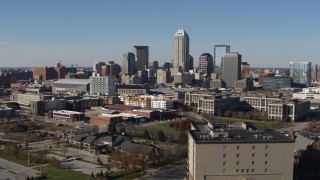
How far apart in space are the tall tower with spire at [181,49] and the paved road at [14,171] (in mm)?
75547

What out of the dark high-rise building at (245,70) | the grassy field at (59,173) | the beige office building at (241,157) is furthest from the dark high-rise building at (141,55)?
the beige office building at (241,157)

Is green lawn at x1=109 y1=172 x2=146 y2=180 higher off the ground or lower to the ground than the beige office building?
lower

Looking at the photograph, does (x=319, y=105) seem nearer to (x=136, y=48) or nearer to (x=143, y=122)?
(x=143, y=122)

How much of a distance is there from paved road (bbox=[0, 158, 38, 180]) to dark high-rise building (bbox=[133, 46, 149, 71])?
77.1 m

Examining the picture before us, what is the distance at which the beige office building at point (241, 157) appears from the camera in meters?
14.3

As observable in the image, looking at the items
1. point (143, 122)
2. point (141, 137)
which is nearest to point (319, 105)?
point (143, 122)

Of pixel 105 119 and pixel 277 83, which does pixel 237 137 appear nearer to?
pixel 105 119

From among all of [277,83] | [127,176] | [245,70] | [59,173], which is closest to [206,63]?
[245,70]

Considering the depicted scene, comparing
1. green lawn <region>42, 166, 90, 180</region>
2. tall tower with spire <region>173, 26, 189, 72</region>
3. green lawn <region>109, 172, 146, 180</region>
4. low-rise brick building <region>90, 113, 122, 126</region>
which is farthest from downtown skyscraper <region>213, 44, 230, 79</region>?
green lawn <region>42, 166, 90, 180</region>

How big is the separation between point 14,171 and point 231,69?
Answer: 183 feet

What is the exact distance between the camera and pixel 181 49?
95375 millimetres

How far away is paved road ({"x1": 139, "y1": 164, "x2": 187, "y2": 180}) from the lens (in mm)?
18359

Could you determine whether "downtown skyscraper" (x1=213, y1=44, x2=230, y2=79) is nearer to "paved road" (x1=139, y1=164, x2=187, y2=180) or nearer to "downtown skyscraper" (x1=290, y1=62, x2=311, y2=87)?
"downtown skyscraper" (x1=290, y1=62, x2=311, y2=87)

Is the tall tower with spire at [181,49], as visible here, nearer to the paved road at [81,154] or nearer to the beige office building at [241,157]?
the paved road at [81,154]
